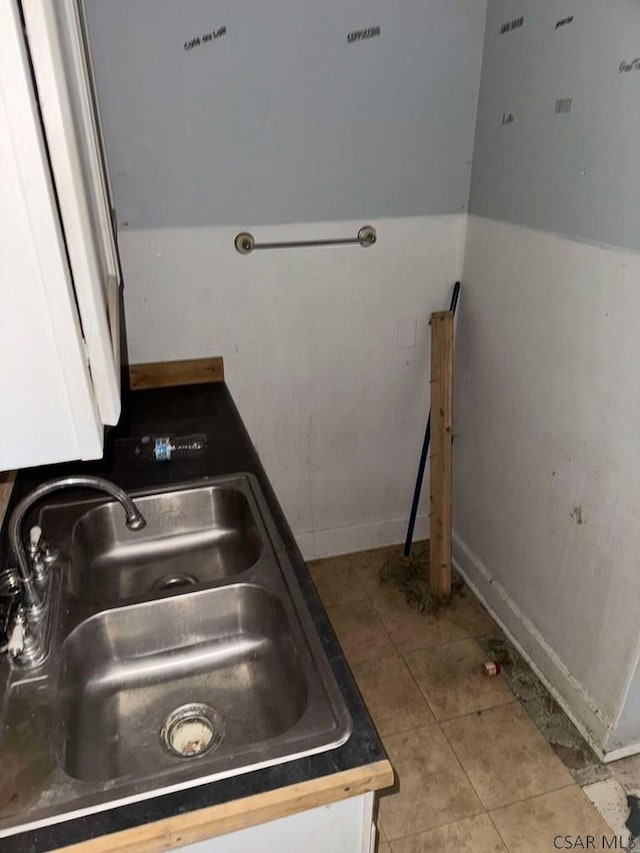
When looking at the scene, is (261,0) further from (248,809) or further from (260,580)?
(248,809)

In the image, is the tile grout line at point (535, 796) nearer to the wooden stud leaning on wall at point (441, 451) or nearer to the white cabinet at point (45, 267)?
the wooden stud leaning on wall at point (441, 451)

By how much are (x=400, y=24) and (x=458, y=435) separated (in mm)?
1387

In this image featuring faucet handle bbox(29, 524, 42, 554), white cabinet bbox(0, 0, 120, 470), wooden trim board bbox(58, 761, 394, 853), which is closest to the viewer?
white cabinet bbox(0, 0, 120, 470)

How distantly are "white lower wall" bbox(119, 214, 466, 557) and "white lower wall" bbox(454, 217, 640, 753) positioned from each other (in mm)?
206

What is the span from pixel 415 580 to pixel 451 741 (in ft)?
2.29

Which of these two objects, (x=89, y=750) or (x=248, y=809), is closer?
(x=248, y=809)

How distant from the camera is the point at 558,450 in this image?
178cm

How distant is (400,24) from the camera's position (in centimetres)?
182

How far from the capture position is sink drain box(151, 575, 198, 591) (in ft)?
4.35

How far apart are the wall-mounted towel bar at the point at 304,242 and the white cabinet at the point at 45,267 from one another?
1.17 m

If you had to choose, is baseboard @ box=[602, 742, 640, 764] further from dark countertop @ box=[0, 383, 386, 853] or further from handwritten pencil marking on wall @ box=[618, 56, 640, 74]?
handwritten pencil marking on wall @ box=[618, 56, 640, 74]

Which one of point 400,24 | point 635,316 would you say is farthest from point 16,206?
point 400,24

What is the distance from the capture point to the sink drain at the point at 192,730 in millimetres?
990

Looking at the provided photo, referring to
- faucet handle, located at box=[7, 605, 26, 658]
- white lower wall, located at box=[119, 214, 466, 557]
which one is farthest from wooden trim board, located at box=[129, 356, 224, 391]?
faucet handle, located at box=[7, 605, 26, 658]
